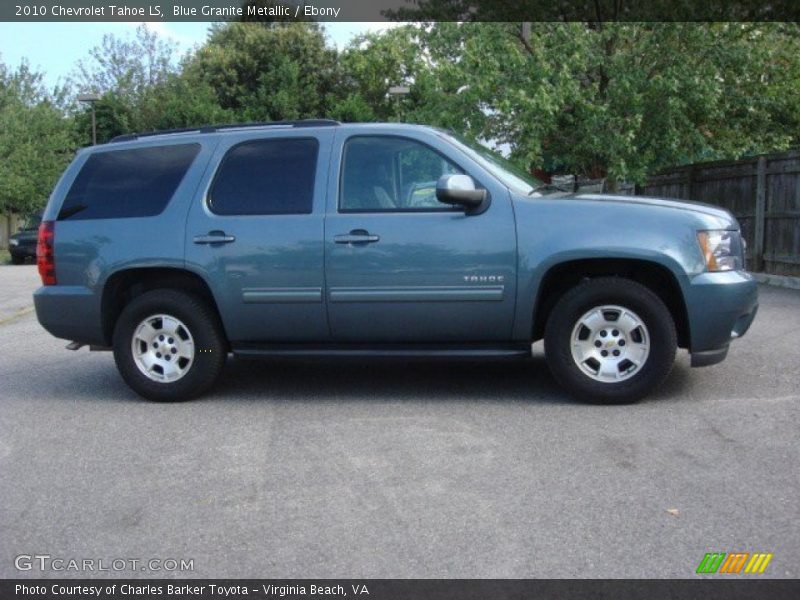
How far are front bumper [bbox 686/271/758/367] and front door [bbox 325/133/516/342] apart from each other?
1.19 m

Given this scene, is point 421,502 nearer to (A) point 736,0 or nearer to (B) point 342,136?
(B) point 342,136

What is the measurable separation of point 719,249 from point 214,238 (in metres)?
3.45

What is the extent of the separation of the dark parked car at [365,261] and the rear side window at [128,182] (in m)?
0.01

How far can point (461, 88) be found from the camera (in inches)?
651

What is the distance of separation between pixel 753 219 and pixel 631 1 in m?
4.62

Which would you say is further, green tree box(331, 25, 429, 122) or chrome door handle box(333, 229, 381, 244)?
green tree box(331, 25, 429, 122)

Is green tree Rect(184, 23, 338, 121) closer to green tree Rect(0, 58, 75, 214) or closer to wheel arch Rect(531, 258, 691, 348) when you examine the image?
green tree Rect(0, 58, 75, 214)

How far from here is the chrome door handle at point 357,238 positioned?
6254 millimetres

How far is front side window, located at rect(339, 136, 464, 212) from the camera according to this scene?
6359mm

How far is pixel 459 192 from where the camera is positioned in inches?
237

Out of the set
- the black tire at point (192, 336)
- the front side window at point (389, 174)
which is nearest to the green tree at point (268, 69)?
the black tire at point (192, 336)

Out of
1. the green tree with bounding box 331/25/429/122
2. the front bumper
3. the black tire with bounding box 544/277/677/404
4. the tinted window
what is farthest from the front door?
the green tree with bounding box 331/25/429/122
